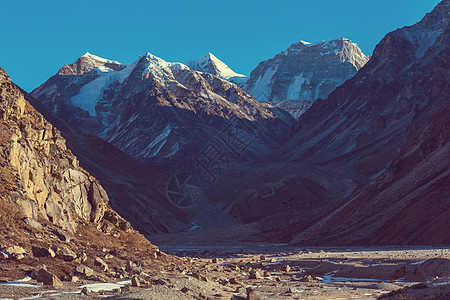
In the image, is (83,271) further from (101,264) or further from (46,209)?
(46,209)

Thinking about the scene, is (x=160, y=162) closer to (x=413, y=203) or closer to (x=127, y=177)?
(x=127, y=177)

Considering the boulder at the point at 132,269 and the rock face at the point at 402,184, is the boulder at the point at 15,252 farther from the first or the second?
the rock face at the point at 402,184

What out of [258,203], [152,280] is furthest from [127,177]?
[152,280]

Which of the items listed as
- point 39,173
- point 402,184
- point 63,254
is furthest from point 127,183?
point 63,254

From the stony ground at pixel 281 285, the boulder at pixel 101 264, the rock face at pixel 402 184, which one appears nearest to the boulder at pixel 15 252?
the stony ground at pixel 281 285

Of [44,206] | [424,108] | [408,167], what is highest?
[424,108]

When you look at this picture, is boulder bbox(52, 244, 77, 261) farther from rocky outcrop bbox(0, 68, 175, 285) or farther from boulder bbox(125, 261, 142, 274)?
boulder bbox(125, 261, 142, 274)

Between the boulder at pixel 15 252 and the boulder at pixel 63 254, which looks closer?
the boulder at pixel 15 252

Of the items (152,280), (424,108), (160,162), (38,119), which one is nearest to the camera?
(152,280)
